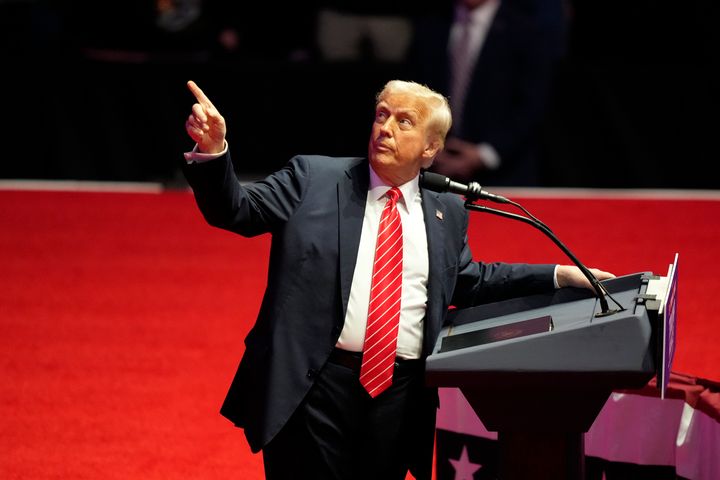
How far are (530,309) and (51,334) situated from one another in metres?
2.67

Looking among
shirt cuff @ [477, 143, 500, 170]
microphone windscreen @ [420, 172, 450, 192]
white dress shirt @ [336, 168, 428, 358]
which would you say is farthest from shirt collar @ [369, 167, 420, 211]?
shirt cuff @ [477, 143, 500, 170]

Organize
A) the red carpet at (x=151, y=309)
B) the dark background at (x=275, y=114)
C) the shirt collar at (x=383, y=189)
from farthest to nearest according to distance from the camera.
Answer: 1. the dark background at (x=275, y=114)
2. the red carpet at (x=151, y=309)
3. the shirt collar at (x=383, y=189)

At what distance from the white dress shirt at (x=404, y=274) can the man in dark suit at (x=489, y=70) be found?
3.00m

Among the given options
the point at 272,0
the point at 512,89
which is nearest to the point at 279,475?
the point at 512,89

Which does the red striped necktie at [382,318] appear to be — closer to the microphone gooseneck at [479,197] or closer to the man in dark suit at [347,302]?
the man in dark suit at [347,302]

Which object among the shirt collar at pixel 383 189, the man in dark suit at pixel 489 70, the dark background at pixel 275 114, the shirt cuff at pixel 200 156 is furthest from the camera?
the dark background at pixel 275 114

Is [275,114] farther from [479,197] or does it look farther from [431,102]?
[479,197]

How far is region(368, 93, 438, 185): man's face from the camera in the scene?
2.38 m

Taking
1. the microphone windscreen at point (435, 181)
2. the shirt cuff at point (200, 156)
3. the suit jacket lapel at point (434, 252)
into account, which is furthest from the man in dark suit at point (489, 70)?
the shirt cuff at point (200, 156)

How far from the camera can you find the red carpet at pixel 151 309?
359cm

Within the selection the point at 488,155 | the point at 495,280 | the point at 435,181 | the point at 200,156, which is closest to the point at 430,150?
the point at 435,181

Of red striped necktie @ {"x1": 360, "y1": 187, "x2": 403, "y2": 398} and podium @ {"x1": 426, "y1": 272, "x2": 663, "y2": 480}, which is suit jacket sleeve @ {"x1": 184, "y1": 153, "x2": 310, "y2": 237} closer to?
Result: red striped necktie @ {"x1": 360, "y1": 187, "x2": 403, "y2": 398}

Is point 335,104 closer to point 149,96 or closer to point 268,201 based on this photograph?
point 149,96

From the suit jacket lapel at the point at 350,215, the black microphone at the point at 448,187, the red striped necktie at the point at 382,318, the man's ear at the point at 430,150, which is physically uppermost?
the man's ear at the point at 430,150
